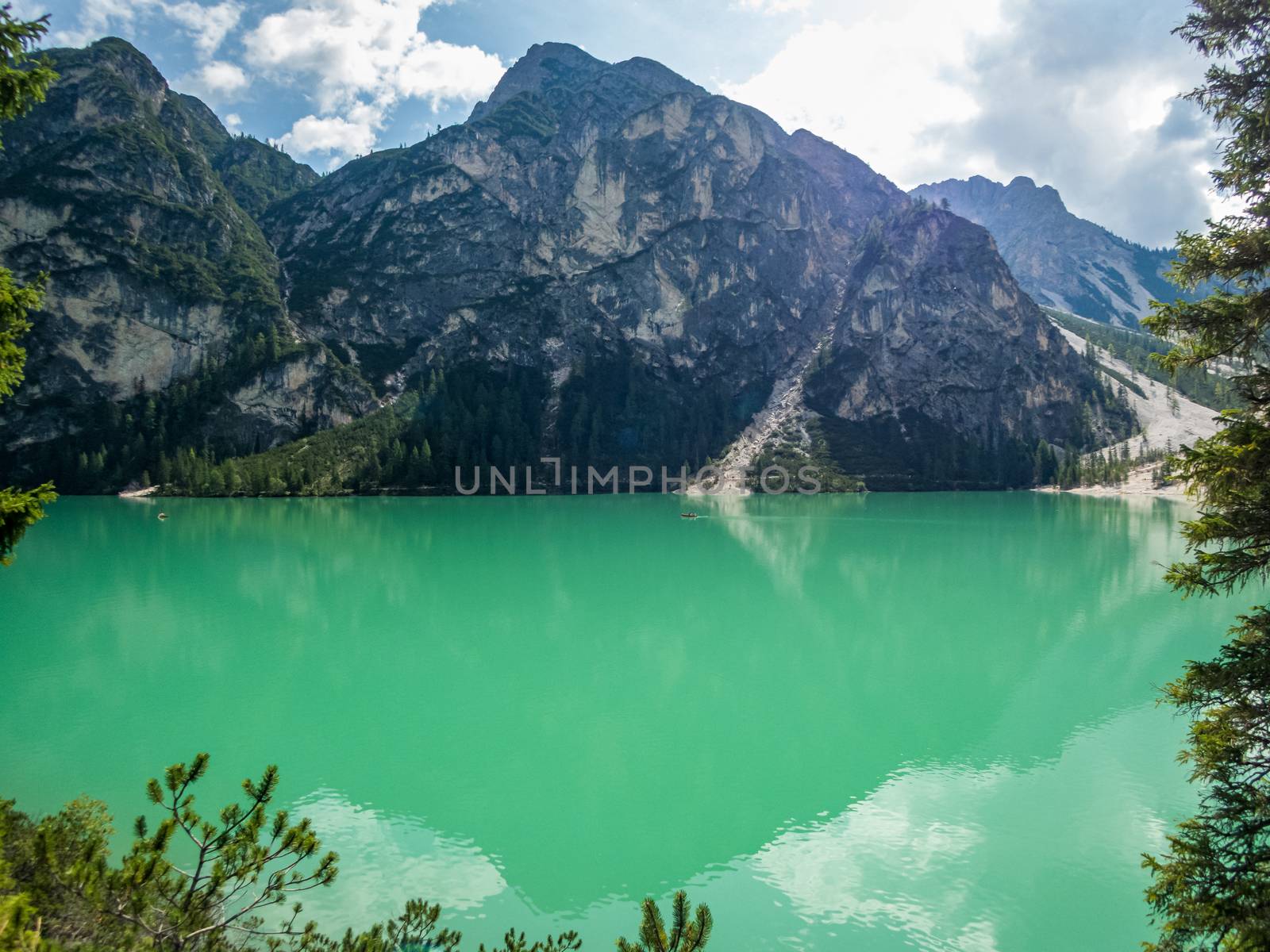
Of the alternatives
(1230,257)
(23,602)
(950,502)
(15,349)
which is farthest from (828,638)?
(950,502)

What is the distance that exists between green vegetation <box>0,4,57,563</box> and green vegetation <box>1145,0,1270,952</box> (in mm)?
13064

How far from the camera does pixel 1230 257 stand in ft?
29.9

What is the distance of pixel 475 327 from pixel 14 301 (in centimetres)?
18368

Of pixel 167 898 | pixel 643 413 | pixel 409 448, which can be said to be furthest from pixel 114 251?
pixel 167 898

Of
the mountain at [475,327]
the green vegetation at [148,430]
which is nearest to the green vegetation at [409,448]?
the mountain at [475,327]

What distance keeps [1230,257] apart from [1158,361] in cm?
158

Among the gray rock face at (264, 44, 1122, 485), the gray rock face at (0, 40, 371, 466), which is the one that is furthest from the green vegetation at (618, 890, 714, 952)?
the gray rock face at (264, 44, 1122, 485)

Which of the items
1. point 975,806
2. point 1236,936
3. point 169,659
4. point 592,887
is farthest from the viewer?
point 169,659

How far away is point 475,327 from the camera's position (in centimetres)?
18375

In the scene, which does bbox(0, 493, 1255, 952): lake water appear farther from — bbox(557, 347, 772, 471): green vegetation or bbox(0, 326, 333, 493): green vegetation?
bbox(557, 347, 772, 471): green vegetation

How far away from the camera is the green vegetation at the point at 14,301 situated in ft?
24.2

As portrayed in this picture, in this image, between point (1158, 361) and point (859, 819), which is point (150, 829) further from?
point (1158, 361)

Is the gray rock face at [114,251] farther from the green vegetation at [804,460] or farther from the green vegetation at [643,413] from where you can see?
the green vegetation at [804,460]

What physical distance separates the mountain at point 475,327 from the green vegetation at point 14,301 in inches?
5036
